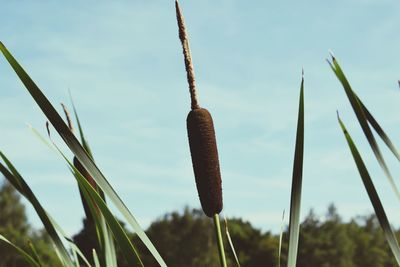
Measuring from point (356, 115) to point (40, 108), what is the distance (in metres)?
0.75

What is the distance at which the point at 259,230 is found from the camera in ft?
168

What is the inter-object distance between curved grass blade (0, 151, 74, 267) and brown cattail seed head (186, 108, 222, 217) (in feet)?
1.30

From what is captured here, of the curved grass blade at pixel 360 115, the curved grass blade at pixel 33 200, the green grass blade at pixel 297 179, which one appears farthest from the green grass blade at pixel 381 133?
the curved grass blade at pixel 33 200

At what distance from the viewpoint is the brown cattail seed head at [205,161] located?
5.65ft

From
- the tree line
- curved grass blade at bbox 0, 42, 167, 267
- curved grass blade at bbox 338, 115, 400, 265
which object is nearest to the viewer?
curved grass blade at bbox 0, 42, 167, 267

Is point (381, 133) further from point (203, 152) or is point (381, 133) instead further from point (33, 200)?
point (33, 200)

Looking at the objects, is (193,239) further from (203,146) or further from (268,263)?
(203,146)

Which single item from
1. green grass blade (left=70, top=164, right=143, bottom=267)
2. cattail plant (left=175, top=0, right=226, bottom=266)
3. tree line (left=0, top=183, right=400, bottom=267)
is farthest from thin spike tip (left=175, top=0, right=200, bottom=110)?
tree line (left=0, top=183, right=400, bottom=267)

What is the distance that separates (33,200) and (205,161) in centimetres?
44

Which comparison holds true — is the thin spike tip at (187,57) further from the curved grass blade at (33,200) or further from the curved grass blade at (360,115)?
the curved grass blade at (33,200)

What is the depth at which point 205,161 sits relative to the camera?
172cm

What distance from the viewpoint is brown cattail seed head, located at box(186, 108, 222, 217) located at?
172cm

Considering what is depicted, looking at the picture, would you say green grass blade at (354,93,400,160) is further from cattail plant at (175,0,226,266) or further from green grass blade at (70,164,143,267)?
green grass blade at (70,164,143,267)

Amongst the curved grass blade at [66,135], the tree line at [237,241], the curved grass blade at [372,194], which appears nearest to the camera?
the curved grass blade at [66,135]
